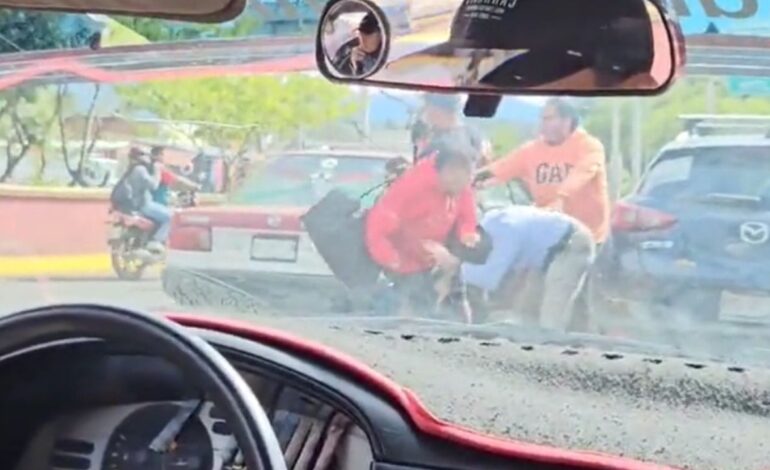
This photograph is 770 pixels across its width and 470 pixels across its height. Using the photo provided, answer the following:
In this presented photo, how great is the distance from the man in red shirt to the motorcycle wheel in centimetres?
57

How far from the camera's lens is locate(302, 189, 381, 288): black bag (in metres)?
3.26

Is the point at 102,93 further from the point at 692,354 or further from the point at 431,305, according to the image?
the point at 692,354

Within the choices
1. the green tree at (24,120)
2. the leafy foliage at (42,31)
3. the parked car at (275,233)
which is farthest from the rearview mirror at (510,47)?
the green tree at (24,120)

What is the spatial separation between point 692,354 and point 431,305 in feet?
1.96

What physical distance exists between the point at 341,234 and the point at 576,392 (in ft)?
2.47

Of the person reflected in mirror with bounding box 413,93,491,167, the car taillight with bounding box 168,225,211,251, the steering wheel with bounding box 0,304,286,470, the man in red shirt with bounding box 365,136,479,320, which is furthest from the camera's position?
the car taillight with bounding box 168,225,211,251

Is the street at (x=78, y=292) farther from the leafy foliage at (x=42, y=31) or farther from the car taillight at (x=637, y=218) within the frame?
the car taillight at (x=637, y=218)

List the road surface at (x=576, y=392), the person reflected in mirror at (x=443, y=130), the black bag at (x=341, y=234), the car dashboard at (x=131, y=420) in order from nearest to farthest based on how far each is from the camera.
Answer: the road surface at (x=576, y=392)
the car dashboard at (x=131, y=420)
the person reflected in mirror at (x=443, y=130)
the black bag at (x=341, y=234)

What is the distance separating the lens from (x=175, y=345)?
2.24 m

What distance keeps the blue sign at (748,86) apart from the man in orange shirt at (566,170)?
30 centimetres

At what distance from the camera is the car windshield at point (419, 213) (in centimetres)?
283

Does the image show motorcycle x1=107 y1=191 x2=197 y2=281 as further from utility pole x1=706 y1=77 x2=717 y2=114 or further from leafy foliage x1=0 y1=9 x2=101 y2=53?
utility pole x1=706 y1=77 x2=717 y2=114

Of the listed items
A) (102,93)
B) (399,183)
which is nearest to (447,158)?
(399,183)

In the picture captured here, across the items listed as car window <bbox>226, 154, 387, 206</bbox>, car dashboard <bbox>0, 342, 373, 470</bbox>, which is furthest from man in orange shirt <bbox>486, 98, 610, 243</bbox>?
car dashboard <bbox>0, 342, 373, 470</bbox>
